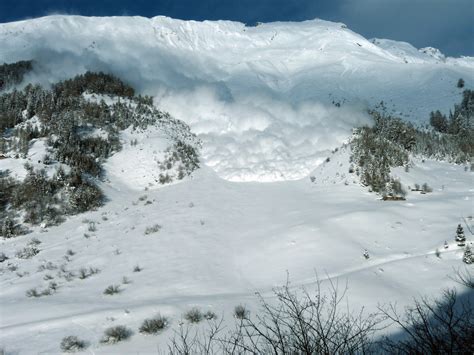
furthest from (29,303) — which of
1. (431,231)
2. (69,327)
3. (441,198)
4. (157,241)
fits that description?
(441,198)

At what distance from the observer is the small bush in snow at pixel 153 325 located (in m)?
5.80

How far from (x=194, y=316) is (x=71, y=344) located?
1845 mm

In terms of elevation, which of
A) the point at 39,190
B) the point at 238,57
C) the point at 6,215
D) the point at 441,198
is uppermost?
the point at 238,57

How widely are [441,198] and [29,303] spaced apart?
11.2 meters

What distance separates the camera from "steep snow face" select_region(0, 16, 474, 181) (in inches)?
774

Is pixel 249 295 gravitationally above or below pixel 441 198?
below

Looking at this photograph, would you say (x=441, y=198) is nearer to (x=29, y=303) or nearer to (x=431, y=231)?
(x=431, y=231)

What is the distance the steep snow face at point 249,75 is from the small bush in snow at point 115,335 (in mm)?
11541

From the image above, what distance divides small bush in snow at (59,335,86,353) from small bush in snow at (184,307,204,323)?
1.59m

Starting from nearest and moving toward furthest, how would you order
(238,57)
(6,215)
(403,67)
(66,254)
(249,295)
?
(249,295), (66,254), (6,215), (403,67), (238,57)

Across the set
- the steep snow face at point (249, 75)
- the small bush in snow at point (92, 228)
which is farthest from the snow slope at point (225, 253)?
the steep snow face at point (249, 75)

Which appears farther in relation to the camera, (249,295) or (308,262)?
(308,262)

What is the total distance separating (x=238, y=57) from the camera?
34000 mm

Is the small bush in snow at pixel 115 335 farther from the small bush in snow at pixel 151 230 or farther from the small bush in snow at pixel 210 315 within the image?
the small bush in snow at pixel 151 230
